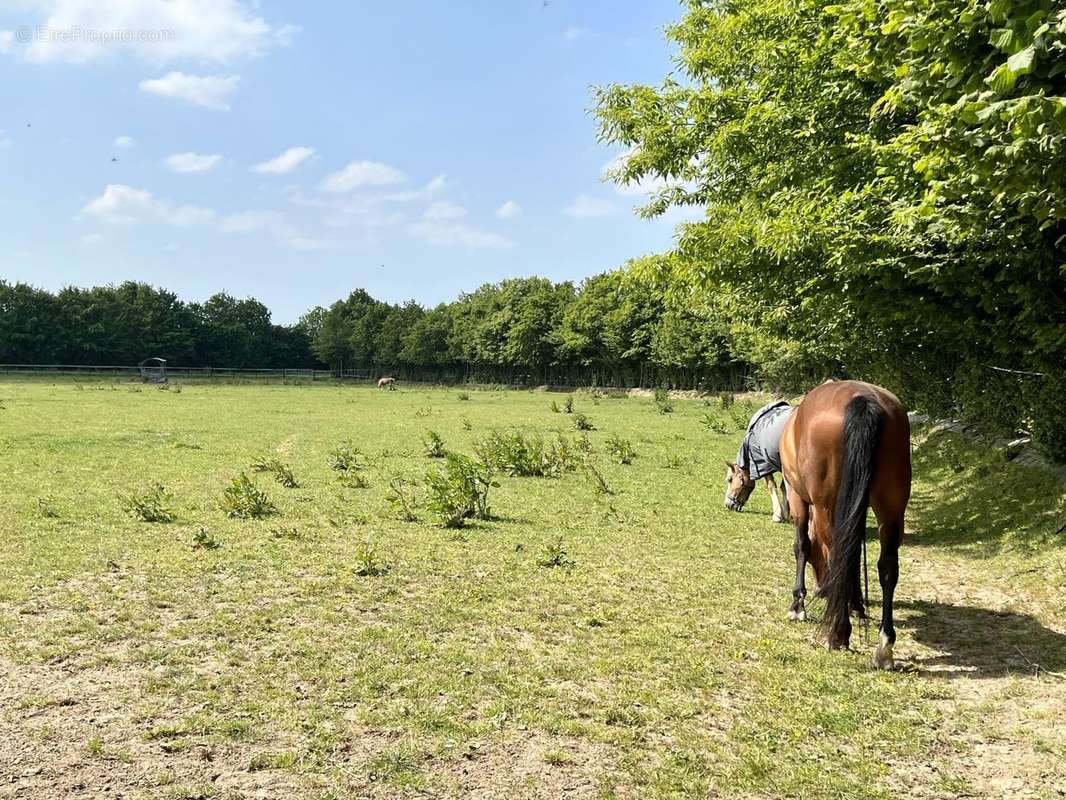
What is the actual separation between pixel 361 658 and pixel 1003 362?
37.5 feet

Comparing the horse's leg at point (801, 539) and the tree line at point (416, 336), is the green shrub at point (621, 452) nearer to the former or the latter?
the horse's leg at point (801, 539)

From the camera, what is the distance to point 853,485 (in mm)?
5566

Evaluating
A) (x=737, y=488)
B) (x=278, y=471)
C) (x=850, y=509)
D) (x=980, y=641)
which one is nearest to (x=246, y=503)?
(x=278, y=471)

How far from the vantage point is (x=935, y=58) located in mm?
5047

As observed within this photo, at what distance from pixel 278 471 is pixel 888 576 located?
1176 centimetres

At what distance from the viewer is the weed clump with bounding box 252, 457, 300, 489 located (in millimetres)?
13992

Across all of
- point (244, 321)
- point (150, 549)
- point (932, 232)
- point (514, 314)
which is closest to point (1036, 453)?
point (932, 232)

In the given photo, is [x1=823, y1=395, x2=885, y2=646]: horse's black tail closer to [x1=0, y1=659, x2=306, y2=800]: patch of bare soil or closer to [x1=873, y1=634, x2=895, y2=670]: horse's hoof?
[x1=873, y1=634, x2=895, y2=670]: horse's hoof

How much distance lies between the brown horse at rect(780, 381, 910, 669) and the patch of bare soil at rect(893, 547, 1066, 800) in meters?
0.62

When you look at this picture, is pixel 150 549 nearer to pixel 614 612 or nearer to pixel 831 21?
pixel 614 612

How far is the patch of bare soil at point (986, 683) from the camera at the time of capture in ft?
12.7

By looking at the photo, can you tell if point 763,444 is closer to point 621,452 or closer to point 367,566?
point 367,566

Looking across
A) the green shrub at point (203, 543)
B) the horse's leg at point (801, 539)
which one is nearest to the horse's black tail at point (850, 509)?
the horse's leg at point (801, 539)

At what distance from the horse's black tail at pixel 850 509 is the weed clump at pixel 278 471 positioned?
10724 millimetres
